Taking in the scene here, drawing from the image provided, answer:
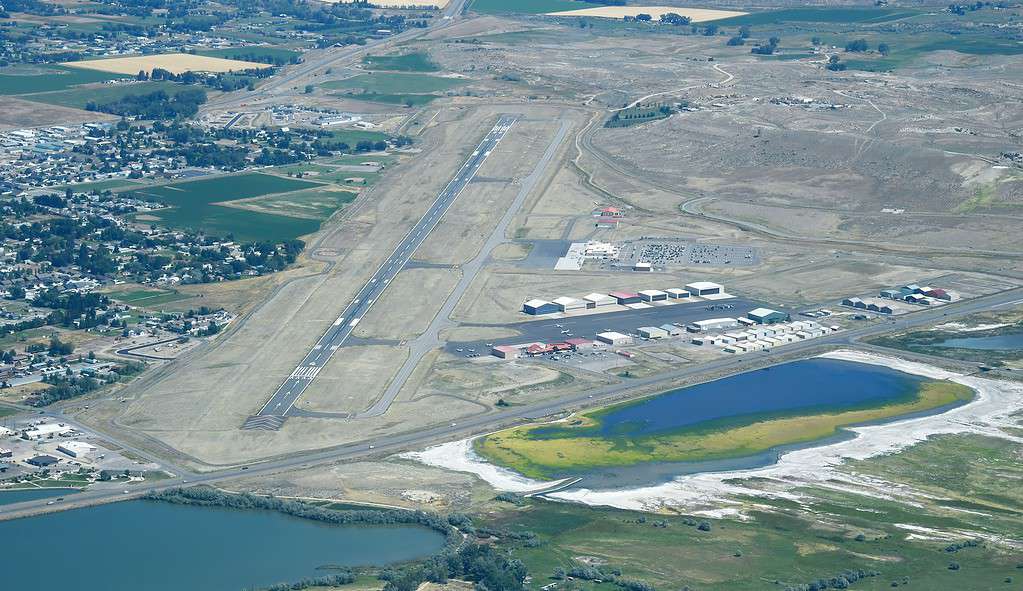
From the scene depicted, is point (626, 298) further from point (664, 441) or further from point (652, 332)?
point (664, 441)

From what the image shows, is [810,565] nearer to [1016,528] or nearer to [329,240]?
[1016,528]

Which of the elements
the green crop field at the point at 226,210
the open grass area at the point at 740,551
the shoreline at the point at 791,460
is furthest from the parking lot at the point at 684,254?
the open grass area at the point at 740,551

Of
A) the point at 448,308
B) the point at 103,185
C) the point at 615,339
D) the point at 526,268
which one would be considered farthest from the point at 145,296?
the point at 103,185

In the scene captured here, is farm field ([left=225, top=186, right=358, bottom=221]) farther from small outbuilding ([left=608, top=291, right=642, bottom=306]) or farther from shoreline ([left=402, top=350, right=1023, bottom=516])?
shoreline ([left=402, top=350, right=1023, bottom=516])

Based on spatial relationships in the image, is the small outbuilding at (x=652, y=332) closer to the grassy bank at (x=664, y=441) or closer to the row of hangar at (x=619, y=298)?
the row of hangar at (x=619, y=298)

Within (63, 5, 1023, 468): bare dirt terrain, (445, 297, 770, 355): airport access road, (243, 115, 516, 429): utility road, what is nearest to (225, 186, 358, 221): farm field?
(63, 5, 1023, 468): bare dirt terrain

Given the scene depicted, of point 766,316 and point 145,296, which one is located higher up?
point 766,316
